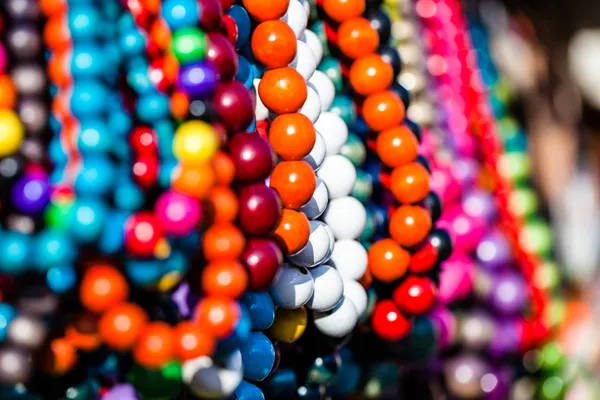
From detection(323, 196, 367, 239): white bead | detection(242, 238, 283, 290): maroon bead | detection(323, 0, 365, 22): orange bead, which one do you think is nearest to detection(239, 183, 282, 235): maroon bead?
detection(242, 238, 283, 290): maroon bead

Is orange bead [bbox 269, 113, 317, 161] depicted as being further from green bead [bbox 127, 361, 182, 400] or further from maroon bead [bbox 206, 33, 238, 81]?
green bead [bbox 127, 361, 182, 400]

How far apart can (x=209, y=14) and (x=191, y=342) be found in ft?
0.73

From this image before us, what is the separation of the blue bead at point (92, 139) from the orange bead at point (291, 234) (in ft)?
0.48

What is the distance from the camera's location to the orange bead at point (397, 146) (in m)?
0.66

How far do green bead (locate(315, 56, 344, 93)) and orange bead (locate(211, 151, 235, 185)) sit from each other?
20cm

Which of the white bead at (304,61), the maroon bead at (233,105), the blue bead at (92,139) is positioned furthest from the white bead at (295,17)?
the blue bead at (92,139)

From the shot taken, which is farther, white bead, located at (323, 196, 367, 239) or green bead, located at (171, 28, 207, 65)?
white bead, located at (323, 196, 367, 239)

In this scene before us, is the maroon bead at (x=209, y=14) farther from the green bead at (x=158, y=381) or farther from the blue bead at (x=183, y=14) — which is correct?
the green bead at (x=158, y=381)

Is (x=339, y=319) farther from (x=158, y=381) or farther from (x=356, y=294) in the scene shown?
(x=158, y=381)

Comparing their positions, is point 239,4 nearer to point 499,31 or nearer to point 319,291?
point 319,291

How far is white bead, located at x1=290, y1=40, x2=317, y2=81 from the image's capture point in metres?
0.62

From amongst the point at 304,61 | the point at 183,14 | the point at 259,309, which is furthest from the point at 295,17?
the point at 259,309

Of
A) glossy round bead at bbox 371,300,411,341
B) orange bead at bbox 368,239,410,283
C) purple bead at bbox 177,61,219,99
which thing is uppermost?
purple bead at bbox 177,61,219,99

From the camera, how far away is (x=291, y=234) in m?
0.55
